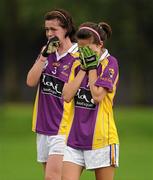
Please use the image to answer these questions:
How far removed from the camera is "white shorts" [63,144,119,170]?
795 cm

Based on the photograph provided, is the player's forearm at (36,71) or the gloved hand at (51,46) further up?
the gloved hand at (51,46)

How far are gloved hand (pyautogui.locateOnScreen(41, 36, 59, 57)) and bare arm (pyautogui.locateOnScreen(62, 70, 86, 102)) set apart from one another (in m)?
0.73

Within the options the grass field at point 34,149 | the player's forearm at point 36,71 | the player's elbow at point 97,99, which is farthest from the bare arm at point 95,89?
the grass field at point 34,149

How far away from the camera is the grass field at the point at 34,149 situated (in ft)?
48.3

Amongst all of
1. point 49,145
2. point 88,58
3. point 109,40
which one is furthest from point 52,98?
point 109,40

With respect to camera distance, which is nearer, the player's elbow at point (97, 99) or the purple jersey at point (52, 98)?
the player's elbow at point (97, 99)

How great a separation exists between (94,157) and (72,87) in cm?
67

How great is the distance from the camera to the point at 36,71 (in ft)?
28.6

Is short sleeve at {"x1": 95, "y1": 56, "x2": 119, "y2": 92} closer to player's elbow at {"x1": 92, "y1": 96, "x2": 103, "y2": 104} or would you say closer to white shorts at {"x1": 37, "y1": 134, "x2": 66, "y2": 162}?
player's elbow at {"x1": 92, "y1": 96, "x2": 103, "y2": 104}

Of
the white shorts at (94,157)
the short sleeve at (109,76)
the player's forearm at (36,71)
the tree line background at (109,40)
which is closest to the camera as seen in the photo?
the short sleeve at (109,76)

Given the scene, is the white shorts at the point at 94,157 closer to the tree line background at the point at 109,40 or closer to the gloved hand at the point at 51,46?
the gloved hand at the point at 51,46

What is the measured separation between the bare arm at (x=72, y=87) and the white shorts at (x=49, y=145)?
0.97 m

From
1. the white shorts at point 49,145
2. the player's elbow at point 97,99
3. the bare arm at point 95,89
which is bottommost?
the white shorts at point 49,145

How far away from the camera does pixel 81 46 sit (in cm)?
783
